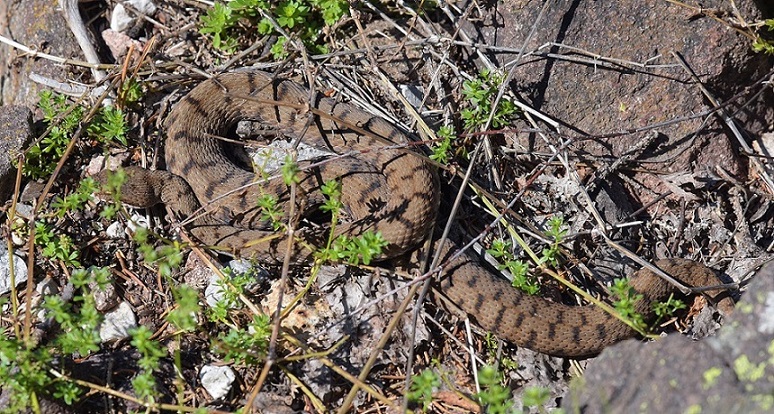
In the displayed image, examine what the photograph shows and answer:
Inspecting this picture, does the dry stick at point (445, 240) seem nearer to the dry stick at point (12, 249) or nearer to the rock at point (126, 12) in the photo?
the dry stick at point (12, 249)

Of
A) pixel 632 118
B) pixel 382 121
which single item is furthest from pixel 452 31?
pixel 632 118

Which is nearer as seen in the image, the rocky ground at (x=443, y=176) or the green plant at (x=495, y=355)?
the rocky ground at (x=443, y=176)

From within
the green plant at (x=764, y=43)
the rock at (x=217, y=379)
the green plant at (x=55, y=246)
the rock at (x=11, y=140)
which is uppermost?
the green plant at (x=764, y=43)

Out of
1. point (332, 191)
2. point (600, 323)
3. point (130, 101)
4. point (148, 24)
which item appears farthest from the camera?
point (148, 24)

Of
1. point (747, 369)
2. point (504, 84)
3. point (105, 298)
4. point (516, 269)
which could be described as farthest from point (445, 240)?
point (105, 298)

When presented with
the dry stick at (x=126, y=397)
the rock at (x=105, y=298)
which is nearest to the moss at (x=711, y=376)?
the dry stick at (x=126, y=397)

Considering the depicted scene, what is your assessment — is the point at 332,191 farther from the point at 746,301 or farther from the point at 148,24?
the point at 148,24

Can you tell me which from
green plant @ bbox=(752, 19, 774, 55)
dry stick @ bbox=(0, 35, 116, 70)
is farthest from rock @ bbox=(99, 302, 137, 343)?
green plant @ bbox=(752, 19, 774, 55)
